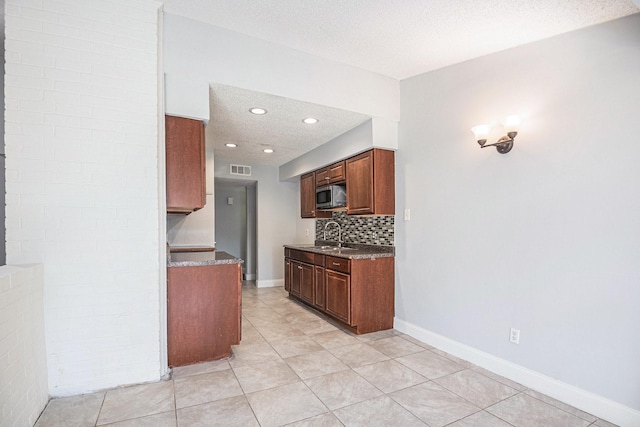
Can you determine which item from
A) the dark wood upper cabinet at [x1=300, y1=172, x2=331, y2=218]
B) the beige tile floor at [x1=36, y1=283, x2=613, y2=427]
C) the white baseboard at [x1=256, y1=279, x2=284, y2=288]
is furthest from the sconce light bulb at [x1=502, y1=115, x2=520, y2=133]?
the white baseboard at [x1=256, y1=279, x2=284, y2=288]

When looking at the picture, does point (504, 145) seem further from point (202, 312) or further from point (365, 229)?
point (202, 312)

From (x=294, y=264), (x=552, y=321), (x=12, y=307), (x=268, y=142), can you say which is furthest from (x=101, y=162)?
(x=552, y=321)

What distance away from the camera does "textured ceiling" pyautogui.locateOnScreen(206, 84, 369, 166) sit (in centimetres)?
295

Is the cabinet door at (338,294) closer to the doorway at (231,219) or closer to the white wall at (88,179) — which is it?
the white wall at (88,179)

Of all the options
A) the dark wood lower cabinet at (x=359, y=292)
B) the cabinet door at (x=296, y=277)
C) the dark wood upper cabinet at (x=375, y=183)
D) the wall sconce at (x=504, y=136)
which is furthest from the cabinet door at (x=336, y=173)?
the wall sconce at (x=504, y=136)

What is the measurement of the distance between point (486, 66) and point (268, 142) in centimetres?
272

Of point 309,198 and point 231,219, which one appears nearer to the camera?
point 309,198

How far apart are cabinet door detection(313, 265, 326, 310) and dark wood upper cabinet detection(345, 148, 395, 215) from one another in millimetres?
939

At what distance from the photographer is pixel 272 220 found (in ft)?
19.7

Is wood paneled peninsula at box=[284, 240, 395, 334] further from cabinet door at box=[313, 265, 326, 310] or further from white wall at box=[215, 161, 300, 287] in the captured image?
white wall at box=[215, 161, 300, 287]

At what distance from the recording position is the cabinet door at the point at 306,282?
432 centimetres

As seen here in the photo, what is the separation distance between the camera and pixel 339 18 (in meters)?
2.38

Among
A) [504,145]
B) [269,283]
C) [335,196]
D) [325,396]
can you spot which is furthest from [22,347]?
[269,283]

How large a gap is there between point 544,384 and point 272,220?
15.2 feet
